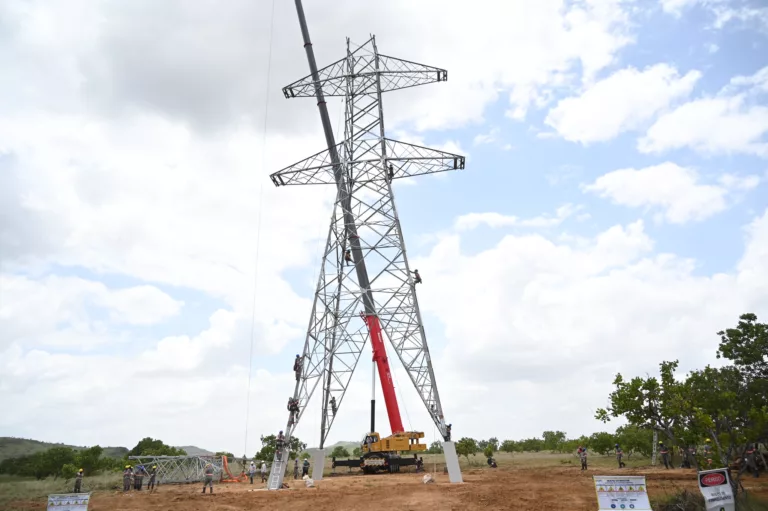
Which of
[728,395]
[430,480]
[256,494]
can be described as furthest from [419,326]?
[728,395]

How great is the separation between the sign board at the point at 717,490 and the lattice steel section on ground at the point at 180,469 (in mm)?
26910

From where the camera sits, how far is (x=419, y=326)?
971 inches

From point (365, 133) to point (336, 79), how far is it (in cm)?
375

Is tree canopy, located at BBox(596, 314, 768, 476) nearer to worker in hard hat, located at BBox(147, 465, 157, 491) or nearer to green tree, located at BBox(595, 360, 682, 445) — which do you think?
green tree, located at BBox(595, 360, 682, 445)

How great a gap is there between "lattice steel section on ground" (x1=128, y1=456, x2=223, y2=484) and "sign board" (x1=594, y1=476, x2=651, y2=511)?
2553cm

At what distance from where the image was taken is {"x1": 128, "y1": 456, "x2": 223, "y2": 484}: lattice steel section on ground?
31.7m

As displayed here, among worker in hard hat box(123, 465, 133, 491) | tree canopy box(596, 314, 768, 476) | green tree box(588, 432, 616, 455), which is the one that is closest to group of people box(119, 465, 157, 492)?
worker in hard hat box(123, 465, 133, 491)

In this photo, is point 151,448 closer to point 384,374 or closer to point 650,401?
point 384,374

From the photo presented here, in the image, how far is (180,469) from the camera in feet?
107

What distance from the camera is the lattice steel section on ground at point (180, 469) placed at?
104 ft

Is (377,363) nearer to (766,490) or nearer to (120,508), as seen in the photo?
(120,508)

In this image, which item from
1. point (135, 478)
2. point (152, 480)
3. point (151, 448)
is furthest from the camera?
point (151, 448)

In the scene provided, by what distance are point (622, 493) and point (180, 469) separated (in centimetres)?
2756

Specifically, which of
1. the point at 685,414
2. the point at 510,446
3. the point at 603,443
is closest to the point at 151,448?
the point at 510,446
